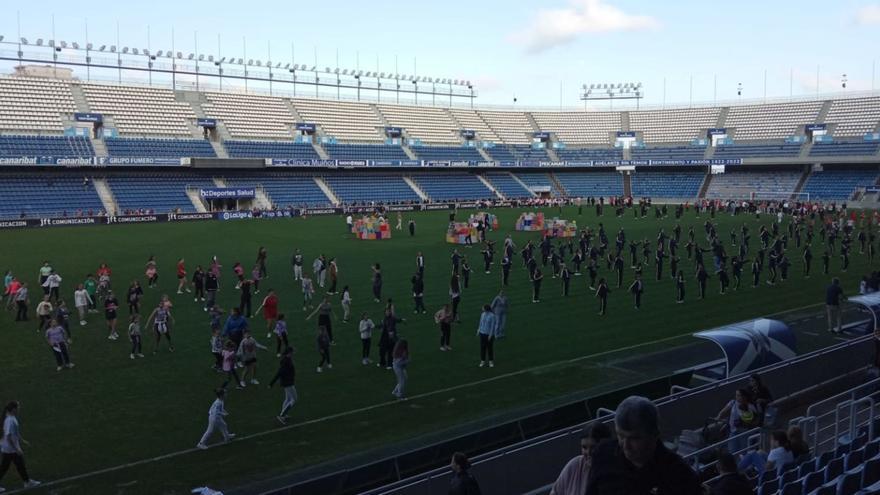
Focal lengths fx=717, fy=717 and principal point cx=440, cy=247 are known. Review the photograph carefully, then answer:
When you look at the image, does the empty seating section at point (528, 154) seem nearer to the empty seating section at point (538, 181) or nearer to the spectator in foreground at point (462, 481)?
the empty seating section at point (538, 181)

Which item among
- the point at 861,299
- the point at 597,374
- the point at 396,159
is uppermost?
the point at 396,159

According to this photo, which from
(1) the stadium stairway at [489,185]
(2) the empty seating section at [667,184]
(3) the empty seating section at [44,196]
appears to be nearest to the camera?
(3) the empty seating section at [44,196]

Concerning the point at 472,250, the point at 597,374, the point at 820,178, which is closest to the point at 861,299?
the point at 597,374

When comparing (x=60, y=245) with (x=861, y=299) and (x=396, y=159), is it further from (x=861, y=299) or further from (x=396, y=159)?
(x=396, y=159)

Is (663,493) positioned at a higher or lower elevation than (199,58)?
lower

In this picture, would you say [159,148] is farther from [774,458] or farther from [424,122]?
[774,458]

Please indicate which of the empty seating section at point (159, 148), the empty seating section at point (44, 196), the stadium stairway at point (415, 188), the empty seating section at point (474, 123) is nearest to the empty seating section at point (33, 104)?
the empty seating section at point (159, 148)

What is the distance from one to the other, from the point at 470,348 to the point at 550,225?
87.0ft

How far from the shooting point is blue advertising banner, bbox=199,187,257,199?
2426 inches

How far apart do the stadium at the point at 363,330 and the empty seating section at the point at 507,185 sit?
12.6m

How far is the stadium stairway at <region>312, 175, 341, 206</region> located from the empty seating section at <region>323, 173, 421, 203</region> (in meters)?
0.33

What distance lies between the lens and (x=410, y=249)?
37344 mm

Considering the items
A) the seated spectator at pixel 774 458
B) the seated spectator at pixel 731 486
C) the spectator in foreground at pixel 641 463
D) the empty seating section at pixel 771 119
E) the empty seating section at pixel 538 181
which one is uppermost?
the empty seating section at pixel 771 119

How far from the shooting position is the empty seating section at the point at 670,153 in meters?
86.6
